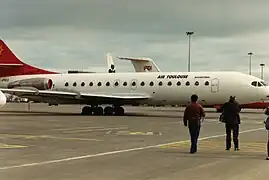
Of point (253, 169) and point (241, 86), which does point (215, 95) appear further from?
point (253, 169)

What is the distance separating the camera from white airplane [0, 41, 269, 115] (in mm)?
41094

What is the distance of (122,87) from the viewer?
44906 millimetres

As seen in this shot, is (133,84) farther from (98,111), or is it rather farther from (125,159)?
(125,159)

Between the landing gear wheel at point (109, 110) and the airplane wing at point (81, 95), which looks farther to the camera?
the landing gear wheel at point (109, 110)

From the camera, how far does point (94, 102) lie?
1793 inches

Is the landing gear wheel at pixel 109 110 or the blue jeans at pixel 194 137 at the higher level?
the landing gear wheel at pixel 109 110

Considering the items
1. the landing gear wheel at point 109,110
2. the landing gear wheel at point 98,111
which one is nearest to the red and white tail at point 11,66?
the landing gear wheel at point 98,111

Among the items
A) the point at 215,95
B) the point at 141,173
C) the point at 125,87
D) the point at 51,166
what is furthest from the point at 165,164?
the point at 125,87

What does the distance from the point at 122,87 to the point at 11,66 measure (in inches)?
461

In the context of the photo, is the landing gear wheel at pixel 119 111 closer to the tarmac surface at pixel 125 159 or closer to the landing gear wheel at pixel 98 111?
the landing gear wheel at pixel 98 111

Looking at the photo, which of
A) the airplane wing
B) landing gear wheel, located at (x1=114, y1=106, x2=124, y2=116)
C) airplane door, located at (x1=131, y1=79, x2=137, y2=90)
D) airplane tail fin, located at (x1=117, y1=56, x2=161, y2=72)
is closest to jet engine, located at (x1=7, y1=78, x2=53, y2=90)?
the airplane wing

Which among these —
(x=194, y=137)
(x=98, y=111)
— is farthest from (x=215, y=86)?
(x=194, y=137)

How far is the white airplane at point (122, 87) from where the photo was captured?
4109 cm

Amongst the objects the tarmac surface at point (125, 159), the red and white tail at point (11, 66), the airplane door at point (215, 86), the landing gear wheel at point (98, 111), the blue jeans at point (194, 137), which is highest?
the red and white tail at point (11, 66)
